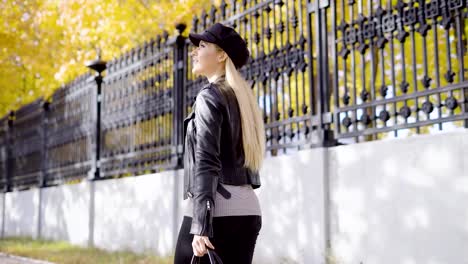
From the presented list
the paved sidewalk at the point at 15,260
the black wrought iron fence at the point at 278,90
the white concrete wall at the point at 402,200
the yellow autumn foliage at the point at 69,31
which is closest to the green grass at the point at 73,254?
the paved sidewalk at the point at 15,260

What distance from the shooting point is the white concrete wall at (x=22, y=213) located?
13711 millimetres

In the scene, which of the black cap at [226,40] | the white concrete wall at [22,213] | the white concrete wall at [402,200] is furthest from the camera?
the white concrete wall at [22,213]

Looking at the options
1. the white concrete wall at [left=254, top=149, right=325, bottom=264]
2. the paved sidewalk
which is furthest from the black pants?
the paved sidewalk

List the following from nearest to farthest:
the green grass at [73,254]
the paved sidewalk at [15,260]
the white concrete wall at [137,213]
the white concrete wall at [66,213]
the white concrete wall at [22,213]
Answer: the green grass at [73,254], the white concrete wall at [137,213], the paved sidewalk at [15,260], the white concrete wall at [66,213], the white concrete wall at [22,213]

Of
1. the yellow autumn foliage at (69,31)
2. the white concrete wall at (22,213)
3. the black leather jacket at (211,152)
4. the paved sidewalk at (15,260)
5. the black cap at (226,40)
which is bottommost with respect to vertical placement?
the paved sidewalk at (15,260)

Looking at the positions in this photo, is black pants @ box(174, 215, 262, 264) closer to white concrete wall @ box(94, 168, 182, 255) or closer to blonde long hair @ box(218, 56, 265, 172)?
blonde long hair @ box(218, 56, 265, 172)

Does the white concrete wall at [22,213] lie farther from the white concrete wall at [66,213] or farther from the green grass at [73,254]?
the green grass at [73,254]

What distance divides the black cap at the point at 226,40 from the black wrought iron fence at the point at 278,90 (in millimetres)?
2321

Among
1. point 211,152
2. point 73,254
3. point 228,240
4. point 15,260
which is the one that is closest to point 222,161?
point 211,152

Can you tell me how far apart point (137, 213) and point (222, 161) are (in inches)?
260

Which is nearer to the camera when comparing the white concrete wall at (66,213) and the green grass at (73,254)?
the green grass at (73,254)

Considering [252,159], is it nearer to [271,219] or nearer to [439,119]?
[439,119]

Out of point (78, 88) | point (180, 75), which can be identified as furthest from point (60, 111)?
point (180, 75)

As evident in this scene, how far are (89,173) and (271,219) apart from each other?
18.5ft
